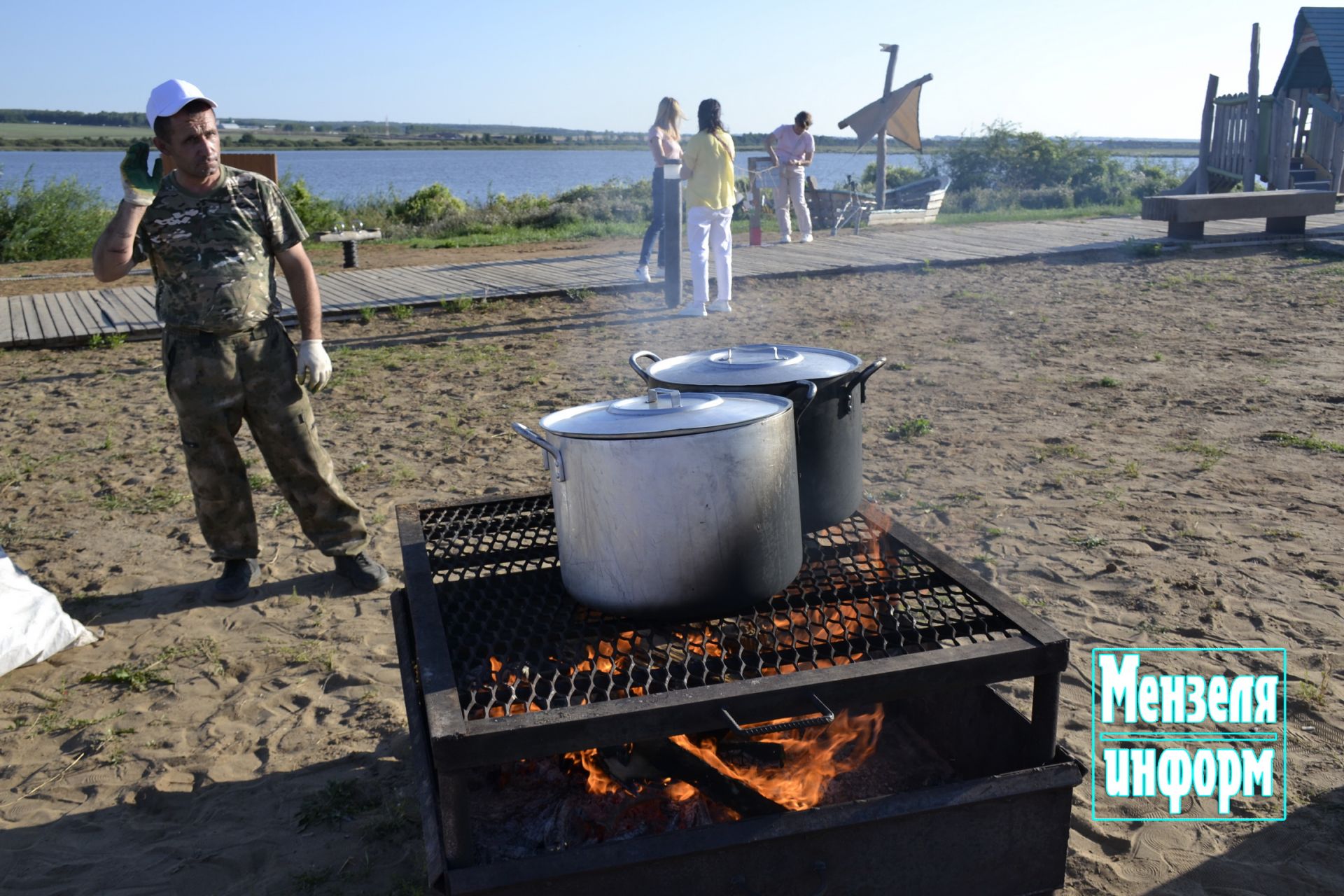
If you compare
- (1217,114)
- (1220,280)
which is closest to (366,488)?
(1220,280)

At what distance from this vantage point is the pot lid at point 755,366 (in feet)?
8.20

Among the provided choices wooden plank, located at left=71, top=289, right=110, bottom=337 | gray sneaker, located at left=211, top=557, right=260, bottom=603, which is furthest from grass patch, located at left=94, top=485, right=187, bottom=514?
wooden plank, located at left=71, top=289, right=110, bottom=337

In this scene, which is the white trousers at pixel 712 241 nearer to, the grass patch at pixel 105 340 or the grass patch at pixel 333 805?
the grass patch at pixel 105 340

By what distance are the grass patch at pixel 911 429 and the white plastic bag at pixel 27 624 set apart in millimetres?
4196

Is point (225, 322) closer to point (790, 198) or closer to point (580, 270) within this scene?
point (580, 270)

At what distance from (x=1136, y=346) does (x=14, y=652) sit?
7617mm

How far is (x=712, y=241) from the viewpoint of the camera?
10.1m

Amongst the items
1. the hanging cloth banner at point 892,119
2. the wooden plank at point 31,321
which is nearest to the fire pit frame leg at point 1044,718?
the wooden plank at point 31,321

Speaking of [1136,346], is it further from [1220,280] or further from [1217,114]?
[1217,114]

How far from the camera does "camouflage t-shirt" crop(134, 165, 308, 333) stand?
3.80m

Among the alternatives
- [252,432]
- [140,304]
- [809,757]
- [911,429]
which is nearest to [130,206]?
[252,432]

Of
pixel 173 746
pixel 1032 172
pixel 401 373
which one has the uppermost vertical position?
pixel 1032 172

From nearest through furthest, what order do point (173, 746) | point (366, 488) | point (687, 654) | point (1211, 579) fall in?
point (687, 654)
point (173, 746)
point (1211, 579)
point (366, 488)

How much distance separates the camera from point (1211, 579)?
4035 mm
